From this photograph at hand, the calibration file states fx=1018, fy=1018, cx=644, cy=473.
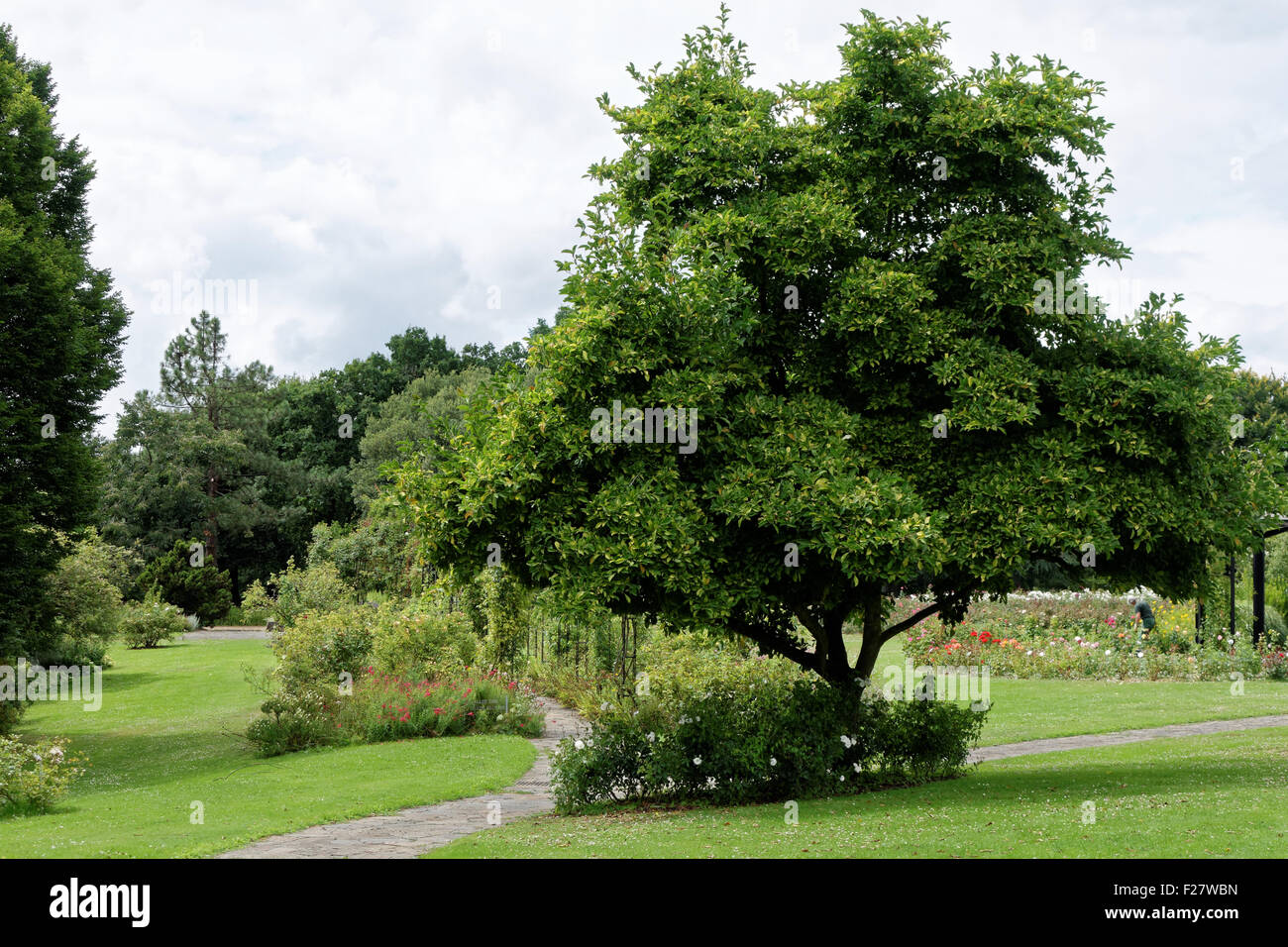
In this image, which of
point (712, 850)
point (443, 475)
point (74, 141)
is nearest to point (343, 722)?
point (443, 475)

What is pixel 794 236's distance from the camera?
10398mm

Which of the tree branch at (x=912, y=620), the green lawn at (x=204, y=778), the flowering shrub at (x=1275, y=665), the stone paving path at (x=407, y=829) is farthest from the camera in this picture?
the flowering shrub at (x=1275, y=665)

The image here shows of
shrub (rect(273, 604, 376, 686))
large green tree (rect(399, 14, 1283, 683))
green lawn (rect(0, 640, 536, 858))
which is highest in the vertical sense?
large green tree (rect(399, 14, 1283, 683))

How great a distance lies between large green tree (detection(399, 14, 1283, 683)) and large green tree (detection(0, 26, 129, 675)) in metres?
10.6

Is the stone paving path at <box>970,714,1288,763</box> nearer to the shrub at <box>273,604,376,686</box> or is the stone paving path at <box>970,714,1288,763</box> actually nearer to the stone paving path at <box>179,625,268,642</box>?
the shrub at <box>273,604,376,686</box>

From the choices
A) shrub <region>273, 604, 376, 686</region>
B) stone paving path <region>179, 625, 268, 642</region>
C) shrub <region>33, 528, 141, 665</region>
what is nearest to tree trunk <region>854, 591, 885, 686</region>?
shrub <region>273, 604, 376, 686</region>

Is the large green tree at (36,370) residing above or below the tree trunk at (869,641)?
above

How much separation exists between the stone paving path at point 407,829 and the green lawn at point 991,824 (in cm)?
50

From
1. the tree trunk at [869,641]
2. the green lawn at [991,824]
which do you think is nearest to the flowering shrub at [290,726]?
the green lawn at [991,824]

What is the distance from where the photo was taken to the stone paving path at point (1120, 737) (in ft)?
49.5

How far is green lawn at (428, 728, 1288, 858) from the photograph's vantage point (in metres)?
7.85

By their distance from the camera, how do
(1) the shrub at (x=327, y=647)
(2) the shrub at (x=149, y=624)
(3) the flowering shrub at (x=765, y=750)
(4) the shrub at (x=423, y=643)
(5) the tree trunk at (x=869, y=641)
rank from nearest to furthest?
(3) the flowering shrub at (x=765, y=750) < (5) the tree trunk at (x=869, y=641) < (1) the shrub at (x=327, y=647) < (4) the shrub at (x=423, y=643) < (2) the shrub at (x=149, y=624)

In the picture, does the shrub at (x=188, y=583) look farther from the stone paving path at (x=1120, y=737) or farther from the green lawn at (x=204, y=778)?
the stone paving path at (x=1120, y=737)
